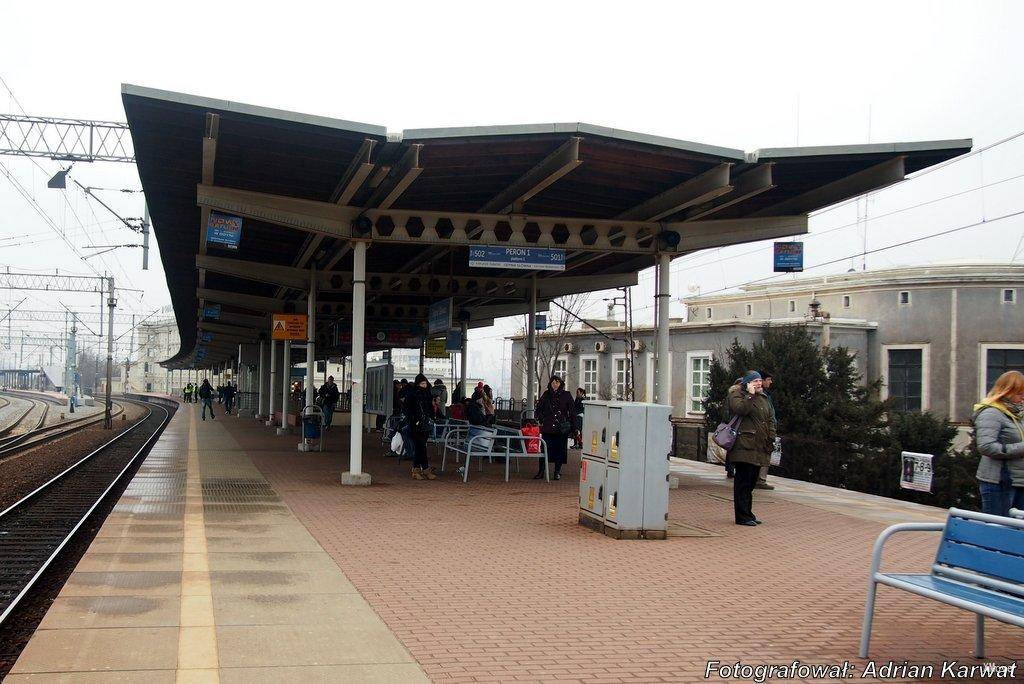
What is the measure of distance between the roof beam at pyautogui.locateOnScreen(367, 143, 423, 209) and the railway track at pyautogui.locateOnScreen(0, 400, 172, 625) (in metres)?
5.81

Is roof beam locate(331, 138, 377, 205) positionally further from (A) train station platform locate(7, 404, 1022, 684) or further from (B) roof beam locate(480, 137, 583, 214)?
(A) train station platform locate(7, 404, 1022, 684)

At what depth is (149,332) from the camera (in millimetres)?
95875

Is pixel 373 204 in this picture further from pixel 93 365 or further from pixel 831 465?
pixel 93 365

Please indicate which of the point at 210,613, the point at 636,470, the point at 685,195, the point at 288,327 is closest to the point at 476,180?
the point at 685,195

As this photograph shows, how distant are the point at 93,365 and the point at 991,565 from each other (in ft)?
433

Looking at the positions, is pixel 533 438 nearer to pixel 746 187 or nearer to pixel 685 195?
pixel 685 195

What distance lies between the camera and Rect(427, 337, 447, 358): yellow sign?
28.1m

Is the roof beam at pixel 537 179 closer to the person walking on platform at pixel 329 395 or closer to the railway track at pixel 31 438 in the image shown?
the person walking on platform at pixel 329 395

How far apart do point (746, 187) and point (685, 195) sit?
897 mm

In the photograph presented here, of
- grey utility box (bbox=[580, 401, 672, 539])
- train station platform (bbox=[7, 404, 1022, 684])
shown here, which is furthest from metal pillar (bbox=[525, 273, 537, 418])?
grey utility box (bbox=[580, 401, 672, 539])

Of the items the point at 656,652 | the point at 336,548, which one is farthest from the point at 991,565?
the point at 336,548

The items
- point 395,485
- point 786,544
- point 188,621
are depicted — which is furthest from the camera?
point 395,485

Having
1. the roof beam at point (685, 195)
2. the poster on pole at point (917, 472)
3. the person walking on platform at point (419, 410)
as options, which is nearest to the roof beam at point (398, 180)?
the person walking on platform at point (419, 410)

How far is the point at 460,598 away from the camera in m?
7.06
